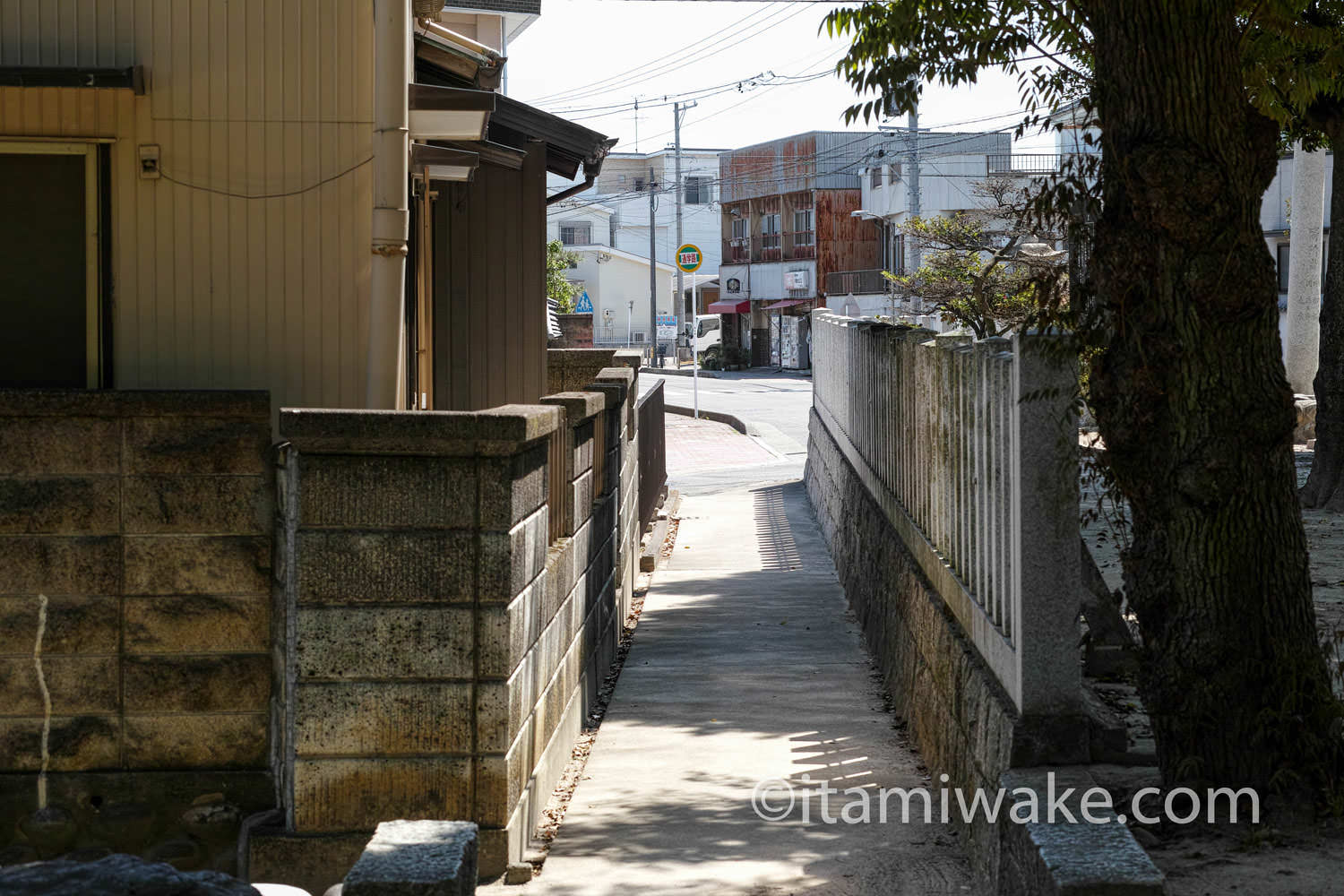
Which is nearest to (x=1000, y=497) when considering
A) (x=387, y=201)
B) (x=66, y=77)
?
(x=387, y=201)

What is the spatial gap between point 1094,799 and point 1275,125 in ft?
7.35

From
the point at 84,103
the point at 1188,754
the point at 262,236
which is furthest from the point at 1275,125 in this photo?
the point at 84,103

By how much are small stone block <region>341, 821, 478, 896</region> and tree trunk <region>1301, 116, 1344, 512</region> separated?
11.3 meters

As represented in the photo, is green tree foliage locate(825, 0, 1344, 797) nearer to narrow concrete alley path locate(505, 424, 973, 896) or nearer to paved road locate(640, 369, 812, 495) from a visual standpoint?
narrow concrete alley path locate(505, 424, 973, 896)

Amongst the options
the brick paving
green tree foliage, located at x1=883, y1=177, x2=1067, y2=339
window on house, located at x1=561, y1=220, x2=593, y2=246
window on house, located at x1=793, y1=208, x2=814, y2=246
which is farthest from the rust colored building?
green tree foliage, located at x1=883, y1=177, x2=1067, y2=339

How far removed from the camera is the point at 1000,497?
5316mm

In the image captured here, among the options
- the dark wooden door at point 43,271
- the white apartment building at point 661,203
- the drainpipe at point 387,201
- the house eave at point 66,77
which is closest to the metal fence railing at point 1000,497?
the drainpipe at point 387,201

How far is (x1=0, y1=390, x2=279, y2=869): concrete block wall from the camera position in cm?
604

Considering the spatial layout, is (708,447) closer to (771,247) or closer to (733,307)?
(733,307)

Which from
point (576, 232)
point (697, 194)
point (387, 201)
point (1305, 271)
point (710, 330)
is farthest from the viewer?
point (697, 194)

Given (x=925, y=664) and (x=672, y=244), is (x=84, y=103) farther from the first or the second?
(x=672, y=244)

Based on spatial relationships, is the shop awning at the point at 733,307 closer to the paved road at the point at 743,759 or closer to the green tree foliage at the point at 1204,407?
the paved road at the point at 743,759

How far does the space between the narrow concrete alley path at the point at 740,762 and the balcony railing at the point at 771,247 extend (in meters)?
52.8

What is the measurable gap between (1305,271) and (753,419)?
13.0m
